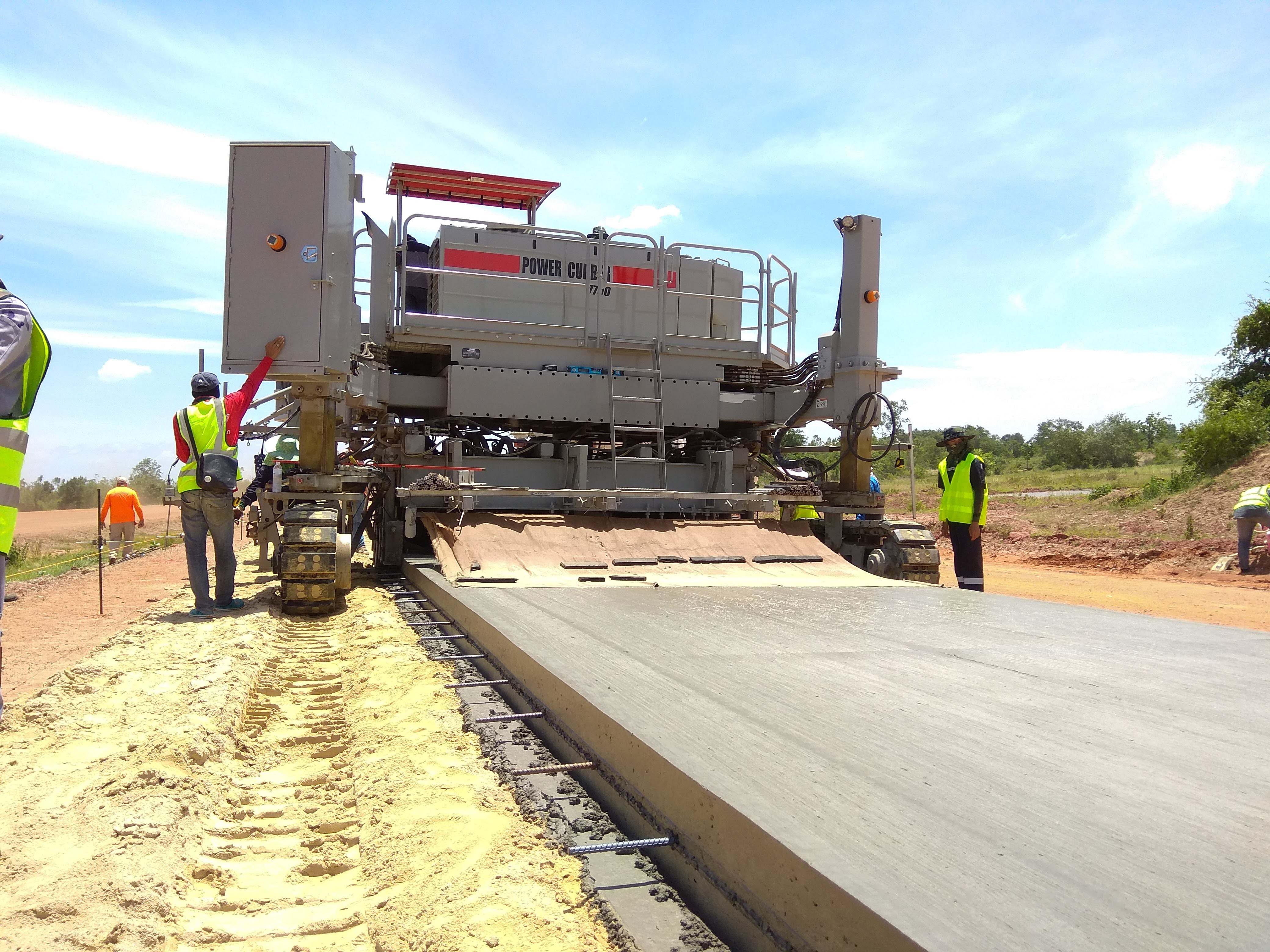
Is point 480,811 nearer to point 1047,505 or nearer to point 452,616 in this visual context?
point 452,616

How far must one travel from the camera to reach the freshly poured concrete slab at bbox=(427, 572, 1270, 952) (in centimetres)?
165

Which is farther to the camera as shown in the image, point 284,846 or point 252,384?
point 252,384

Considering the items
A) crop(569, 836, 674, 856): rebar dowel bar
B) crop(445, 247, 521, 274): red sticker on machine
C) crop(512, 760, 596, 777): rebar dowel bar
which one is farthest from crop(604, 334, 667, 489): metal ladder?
Result: crop(569, 836, 674, 856): rebar dowel bar

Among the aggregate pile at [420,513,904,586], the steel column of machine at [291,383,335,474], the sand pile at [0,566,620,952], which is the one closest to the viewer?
the sand pile at [0,566,620,952]

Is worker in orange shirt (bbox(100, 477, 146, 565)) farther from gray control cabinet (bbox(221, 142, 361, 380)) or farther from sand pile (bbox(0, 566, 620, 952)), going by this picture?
sand pile (bbox(0, 566, 620, 952))

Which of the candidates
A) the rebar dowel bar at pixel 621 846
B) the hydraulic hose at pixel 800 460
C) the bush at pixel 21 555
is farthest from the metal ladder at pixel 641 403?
the bush at pixel 21 555

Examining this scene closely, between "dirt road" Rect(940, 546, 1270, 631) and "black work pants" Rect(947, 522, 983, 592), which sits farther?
"dirt road" Rect(940, 546, 1270, 631)

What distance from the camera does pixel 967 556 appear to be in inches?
317

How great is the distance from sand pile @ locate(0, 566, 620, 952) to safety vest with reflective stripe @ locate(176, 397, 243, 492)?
7.93ft

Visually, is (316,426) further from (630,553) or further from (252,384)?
(630,553)

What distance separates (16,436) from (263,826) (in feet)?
7.17

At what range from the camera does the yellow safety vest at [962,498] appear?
803cm

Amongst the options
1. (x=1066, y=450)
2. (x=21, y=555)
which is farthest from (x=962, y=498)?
(x=1066, y=450)

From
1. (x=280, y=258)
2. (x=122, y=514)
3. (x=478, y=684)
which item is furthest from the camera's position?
(x=122, y=514)
